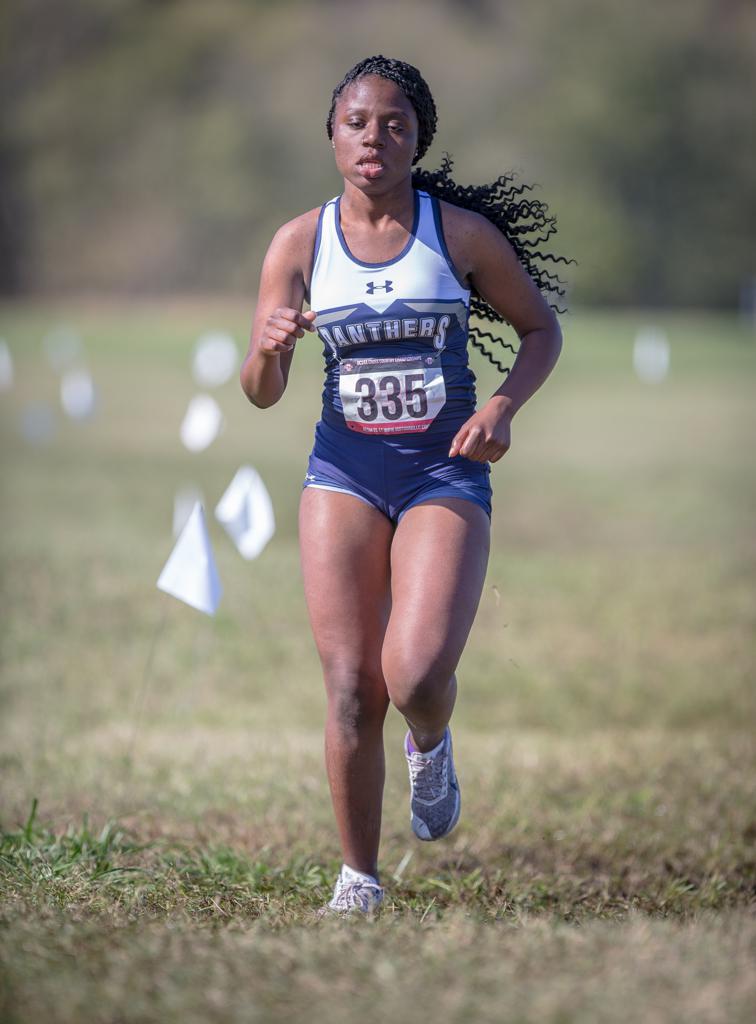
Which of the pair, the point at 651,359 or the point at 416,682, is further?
the point at 651,359

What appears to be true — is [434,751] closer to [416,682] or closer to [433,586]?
[416,682]

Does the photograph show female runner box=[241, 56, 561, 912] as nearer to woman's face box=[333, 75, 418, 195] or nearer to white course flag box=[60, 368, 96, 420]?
woman's face box=[333, 75, 418, 195]

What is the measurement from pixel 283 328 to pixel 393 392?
400mm

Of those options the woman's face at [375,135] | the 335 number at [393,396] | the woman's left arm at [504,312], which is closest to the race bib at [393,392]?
the 335 number at [393,396]

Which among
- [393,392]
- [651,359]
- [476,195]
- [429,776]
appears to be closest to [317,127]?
[651,359]

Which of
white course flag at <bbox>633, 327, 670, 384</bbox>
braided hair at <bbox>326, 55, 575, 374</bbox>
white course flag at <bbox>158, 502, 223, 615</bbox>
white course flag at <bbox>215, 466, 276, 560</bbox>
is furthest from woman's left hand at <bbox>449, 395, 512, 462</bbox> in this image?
white course flag at <bbox>633, 327, 670, 384</bbox>

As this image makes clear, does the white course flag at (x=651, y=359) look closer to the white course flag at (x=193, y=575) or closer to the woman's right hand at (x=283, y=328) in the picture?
the white course flag at (x=193, y=575)

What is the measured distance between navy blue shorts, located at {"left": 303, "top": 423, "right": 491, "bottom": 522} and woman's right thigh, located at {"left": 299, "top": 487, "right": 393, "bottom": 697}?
0.04 meters

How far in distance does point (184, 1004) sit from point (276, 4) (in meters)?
68.6

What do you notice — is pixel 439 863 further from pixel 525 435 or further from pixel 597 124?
pixel 597 124

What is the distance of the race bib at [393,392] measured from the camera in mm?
4117

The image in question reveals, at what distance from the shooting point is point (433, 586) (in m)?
3.95

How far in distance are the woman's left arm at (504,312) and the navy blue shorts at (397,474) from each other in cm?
11

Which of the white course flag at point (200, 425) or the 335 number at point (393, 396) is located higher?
the 335 number at point (393, 396)
